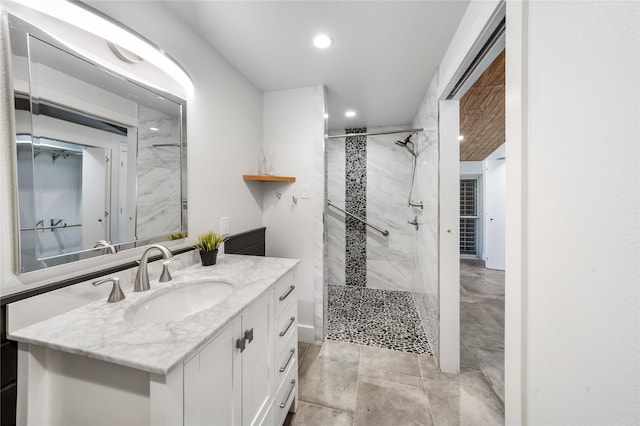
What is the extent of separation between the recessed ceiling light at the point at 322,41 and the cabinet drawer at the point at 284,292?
4.80 ft

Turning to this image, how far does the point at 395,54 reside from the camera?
5.14ft

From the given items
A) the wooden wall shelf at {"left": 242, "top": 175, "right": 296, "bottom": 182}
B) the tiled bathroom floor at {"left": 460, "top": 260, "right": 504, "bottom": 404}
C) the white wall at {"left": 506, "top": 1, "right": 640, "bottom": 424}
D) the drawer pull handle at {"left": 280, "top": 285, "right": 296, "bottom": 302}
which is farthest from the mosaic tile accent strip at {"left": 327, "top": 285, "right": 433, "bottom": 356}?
the wooden wall shelf at {"left": 242, "top": 175, "right": 296, "bottom": 182}

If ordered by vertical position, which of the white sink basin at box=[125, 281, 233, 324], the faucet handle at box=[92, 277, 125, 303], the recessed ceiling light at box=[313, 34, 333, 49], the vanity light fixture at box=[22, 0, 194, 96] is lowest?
the white sink basin at box=[125, 281, 233, 324]

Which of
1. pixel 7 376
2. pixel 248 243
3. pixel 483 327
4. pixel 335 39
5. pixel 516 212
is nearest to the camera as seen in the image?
pixel 7 376

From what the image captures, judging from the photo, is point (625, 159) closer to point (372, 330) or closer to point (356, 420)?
point (356, 420)

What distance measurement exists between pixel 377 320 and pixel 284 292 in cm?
149

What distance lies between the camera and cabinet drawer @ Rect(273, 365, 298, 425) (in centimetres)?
112

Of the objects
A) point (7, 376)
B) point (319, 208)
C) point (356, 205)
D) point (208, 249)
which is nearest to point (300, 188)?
point (319, 208)

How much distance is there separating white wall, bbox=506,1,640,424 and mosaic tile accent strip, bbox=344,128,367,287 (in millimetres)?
2418

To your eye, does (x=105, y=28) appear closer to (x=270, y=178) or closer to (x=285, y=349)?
(x=270, y=178)

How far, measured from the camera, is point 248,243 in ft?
6.13

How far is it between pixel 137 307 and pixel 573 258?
4.53ft

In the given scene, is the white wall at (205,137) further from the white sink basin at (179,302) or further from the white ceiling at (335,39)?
the white sink basin at (179,302)

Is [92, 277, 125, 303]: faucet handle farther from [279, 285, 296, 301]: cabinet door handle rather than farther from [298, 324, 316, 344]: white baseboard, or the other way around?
[298, 324, 316, 344]: white baseboard
